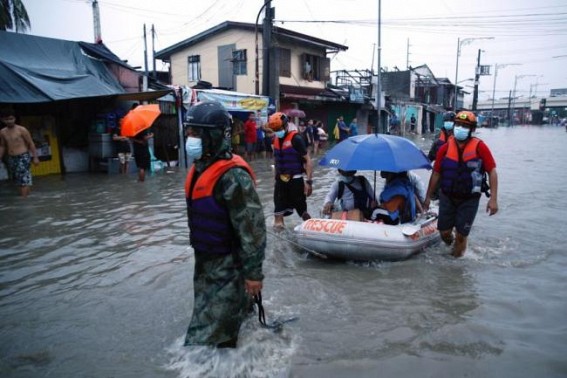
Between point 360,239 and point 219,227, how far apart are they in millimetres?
2893

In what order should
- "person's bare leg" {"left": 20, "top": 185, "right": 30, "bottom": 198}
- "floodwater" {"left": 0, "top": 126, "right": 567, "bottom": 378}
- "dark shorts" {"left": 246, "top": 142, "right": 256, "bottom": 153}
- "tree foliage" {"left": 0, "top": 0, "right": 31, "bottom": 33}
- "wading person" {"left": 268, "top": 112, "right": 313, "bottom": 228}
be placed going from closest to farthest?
"floodwater" {"left": 0, "top": 126, "right": 567, "bottom": 378} < "wading person" {"left": 268, "top": 112, "right": 313, "bottom": 228} < "person's bare leg" {"left": 20, "top": 185, "right": 30, "bottom": 198} < "tree foliage" {"left": 0, "top": 0, "right": 31, "bottom": 33} < "dark shorts" {"left": 246, "top": 142, "right": 256, "bottom": 153}

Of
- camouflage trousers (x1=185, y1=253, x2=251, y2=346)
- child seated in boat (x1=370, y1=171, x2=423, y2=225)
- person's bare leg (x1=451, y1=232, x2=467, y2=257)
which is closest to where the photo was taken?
camouflage trousers (x1=185, y1=253, x2=251, y2=346)

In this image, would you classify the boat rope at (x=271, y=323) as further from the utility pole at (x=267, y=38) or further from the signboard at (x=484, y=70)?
the signboard at (x=484, y=70)

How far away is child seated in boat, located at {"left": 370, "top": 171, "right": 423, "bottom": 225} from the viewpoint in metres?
5.99

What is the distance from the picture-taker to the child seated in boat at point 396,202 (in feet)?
19.6

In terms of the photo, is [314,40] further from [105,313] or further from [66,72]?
[105,313]

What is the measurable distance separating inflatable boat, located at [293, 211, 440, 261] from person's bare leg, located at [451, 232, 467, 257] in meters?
0.41

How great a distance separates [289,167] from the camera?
6.69 metres

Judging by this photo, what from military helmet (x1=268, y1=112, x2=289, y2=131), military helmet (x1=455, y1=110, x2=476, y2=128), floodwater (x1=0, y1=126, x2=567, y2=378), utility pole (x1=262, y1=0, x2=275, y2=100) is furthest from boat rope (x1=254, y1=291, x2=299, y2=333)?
utility pole (x1=262, y1=0, x2=275, y2=100)

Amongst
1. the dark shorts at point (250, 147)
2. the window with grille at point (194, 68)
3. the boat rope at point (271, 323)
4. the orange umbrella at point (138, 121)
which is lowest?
the boat rope at point (271, 323)

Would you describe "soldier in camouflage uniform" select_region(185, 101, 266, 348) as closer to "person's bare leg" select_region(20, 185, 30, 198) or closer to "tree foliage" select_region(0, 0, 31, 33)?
"person's bare leg" select_region(20, 185, 30, 198)

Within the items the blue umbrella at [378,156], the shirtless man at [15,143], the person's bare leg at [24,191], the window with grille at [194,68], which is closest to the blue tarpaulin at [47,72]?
the shirtless man at [15,143]

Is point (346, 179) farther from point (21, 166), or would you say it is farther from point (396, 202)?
point (21, 166)

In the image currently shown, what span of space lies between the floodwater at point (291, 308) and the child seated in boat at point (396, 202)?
61 centimetres
